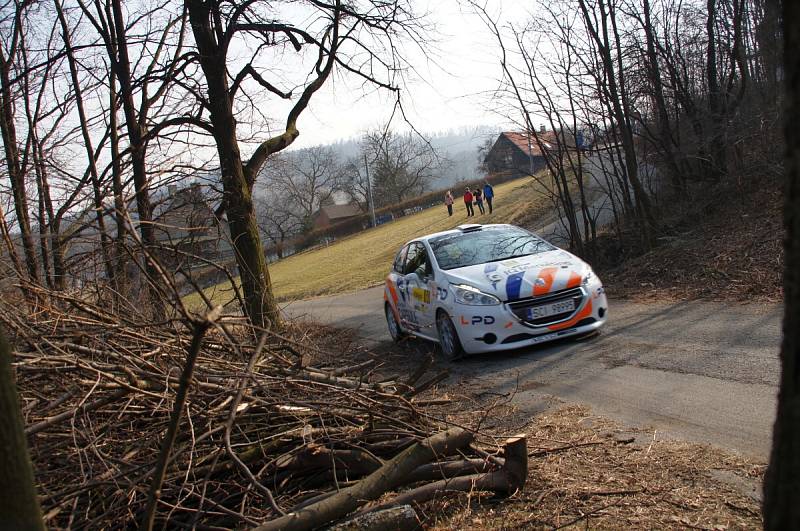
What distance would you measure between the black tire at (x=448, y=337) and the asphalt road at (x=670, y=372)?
185 mm

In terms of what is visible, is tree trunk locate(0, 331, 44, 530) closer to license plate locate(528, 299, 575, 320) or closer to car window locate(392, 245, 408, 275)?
license plate locate(528, 299, 575, 320)

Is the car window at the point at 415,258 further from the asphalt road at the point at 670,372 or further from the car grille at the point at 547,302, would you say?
the car grille at the point at 547,302

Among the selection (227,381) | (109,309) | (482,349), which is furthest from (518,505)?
(482,349)

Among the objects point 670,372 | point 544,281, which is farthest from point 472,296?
point 670,372

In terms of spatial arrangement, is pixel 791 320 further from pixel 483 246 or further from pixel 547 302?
pixel 483 246

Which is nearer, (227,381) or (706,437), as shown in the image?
(227,381)

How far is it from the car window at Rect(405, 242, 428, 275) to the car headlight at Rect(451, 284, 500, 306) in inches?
53.7

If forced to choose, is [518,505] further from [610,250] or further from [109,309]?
[610,250]

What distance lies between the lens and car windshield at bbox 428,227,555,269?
9844mm

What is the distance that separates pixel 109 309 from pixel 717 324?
280 inches

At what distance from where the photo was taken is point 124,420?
174 inches

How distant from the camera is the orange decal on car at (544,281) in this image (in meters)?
8.75

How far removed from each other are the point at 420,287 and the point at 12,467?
817 centimetres

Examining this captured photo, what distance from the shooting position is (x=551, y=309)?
8.78 meters
